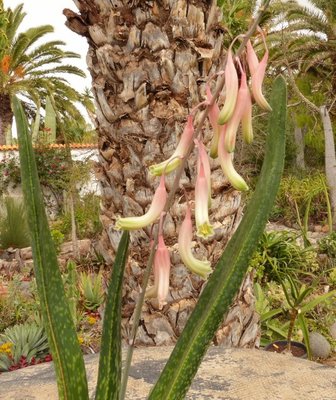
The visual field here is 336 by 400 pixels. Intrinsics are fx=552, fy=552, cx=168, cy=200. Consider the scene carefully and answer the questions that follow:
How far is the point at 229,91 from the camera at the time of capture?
2.09 ft

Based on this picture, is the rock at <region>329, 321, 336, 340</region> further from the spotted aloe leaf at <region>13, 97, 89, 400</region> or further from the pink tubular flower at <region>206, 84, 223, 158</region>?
the pink tubular flower at <region>206, 84, 223, 158</region>

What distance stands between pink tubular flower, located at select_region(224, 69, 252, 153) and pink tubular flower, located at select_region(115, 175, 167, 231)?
0.09 metres

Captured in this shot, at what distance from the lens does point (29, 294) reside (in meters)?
5.30

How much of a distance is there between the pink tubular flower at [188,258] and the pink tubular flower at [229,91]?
131mm

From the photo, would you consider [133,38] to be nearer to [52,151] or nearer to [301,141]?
[52,151]

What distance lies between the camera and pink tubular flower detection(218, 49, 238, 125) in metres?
0.63

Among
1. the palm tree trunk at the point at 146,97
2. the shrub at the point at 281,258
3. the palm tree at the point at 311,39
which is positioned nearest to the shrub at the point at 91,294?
the shrub at the point at 281,258

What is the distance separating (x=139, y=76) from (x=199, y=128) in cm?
123

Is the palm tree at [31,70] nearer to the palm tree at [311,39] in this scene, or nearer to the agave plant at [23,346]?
the palm tree at [311,39]

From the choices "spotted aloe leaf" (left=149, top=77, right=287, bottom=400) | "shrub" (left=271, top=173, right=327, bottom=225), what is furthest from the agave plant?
Result: "shrub" (left=271, top=173, right=327, bottom=225)

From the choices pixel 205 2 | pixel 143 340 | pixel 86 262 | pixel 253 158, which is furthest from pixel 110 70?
pixel 253 158

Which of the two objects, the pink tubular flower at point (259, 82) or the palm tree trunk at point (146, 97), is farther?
the palm tree trunk at point (146, 97)

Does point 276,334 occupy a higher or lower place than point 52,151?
lower

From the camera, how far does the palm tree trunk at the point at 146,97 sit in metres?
1.85
